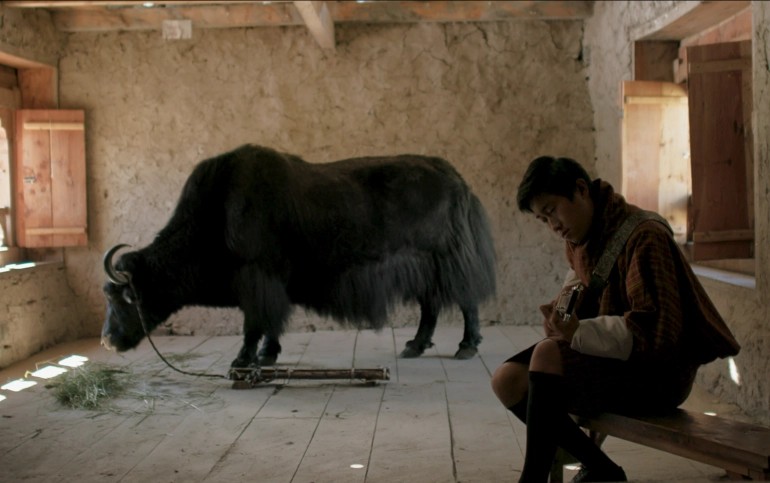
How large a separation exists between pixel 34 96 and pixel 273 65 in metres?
2.06

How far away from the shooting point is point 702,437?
7.64ft

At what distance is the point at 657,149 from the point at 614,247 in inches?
144

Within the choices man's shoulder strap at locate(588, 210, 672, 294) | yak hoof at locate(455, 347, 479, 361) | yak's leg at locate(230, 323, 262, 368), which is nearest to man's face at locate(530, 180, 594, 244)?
man's shoulder strap at locate(588, 210, 672, 294)

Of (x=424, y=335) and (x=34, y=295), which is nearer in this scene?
(x=424, y=335)

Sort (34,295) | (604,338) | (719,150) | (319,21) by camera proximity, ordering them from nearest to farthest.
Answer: (604,338) → (719,150) → (319,21) → (34,295)

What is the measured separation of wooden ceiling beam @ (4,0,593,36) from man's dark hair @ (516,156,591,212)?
15.8 ft

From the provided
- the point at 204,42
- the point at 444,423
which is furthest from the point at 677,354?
the point at 204,42

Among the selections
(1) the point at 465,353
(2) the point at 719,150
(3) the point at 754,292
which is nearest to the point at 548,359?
(3) the point at 754,292

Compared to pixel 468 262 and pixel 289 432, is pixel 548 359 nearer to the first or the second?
pixel 289 432

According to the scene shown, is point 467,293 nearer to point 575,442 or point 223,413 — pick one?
point 223,413

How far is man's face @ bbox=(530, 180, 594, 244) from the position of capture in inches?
102

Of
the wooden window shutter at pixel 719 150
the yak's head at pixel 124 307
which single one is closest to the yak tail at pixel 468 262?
the wooden window shutter at pixel 719 150

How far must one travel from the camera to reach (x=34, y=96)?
7.12 metres

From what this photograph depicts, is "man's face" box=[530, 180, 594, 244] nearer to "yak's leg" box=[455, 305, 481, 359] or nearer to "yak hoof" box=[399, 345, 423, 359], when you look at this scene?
"yak's leg" box=[455, 305, 481, 359]
